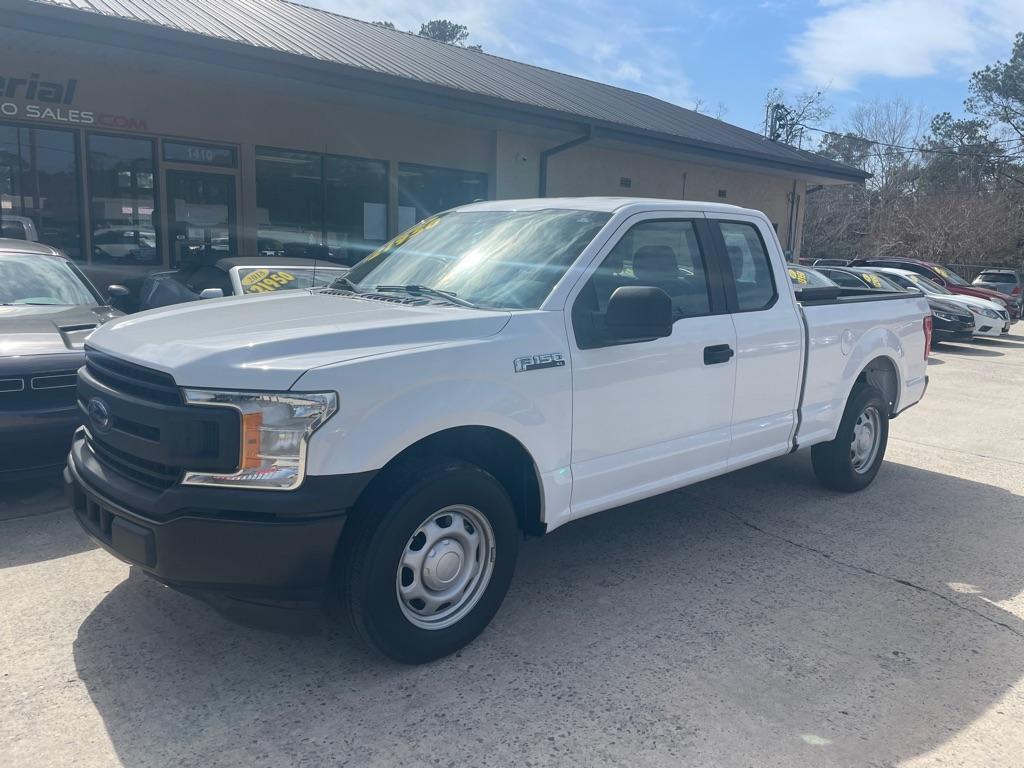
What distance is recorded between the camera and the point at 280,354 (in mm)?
2936

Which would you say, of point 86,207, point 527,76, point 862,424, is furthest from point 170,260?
point 862,424

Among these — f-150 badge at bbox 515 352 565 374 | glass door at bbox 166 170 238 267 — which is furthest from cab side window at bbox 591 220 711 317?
glass door at bbox 166 170 238 267

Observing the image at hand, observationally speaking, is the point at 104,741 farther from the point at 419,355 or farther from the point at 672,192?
the point at 672,192

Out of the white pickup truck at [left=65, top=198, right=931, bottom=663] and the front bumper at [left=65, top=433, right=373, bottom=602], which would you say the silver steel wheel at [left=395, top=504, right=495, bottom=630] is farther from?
the front bumper at [left=65, top=433, right=373, bottom=602]

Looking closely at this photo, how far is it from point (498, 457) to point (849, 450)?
3266 mm

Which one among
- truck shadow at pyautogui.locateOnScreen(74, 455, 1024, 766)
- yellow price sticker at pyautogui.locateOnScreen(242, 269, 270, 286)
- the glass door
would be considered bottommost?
truck shadow at pyautogui.locateOnScreen(74, 455, 1024, 766)

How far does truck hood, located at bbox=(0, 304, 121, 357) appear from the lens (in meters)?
4.87

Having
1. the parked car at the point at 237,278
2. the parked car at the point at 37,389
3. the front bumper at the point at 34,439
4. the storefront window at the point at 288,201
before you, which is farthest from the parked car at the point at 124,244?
the front bumper at the point at 34,439

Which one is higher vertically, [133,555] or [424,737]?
[133,555]

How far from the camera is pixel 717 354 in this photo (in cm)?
435

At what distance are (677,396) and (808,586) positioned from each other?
124 cm

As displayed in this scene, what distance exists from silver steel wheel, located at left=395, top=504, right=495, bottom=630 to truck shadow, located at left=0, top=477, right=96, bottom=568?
86.6 inches

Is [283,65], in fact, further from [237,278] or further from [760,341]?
[760,341]

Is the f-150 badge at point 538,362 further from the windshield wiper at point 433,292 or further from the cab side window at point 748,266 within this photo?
the cab side window at point 748,266
